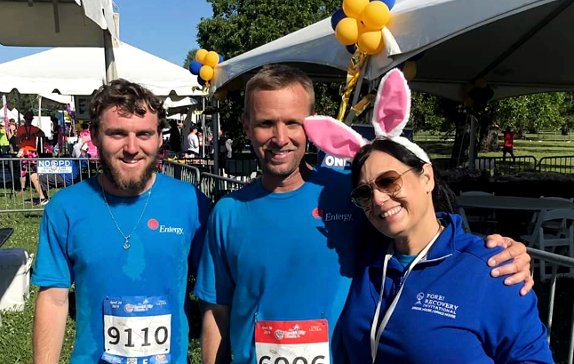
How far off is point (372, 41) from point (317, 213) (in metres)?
2.60

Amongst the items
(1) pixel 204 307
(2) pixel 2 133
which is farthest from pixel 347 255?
(2) pixel 2 133

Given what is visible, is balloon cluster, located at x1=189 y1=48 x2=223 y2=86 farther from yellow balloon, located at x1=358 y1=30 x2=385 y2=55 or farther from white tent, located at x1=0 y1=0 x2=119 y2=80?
yellow balloon, located at x1=358 y1=30 x2=385 y2=55

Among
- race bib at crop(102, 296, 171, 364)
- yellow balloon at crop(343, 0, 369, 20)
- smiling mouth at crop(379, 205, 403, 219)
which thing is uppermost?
yellow balloon at crop(343, 0, 369, 20)

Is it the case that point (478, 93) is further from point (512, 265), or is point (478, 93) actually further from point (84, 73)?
point (512, 265)

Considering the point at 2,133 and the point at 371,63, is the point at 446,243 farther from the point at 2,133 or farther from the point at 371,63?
the point at 2,133

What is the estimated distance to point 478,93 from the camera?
32.4 feet

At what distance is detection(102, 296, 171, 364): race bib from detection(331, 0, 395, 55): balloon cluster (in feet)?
9.27

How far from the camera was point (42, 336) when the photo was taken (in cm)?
195

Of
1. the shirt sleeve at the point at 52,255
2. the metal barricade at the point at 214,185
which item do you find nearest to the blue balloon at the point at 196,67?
the metal barricade at the point at 214,185

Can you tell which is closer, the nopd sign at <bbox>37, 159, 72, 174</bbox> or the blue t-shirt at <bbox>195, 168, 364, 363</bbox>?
the blue t-shirt at <bbox>195, 168, 364, 363</bbox>

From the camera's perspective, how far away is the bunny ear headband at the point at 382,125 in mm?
1719

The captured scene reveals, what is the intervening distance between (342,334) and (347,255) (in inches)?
10.0

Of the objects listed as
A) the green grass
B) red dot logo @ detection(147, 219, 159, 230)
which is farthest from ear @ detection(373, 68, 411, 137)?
the green grass

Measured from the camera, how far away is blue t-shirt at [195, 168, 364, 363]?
1.75 metres
